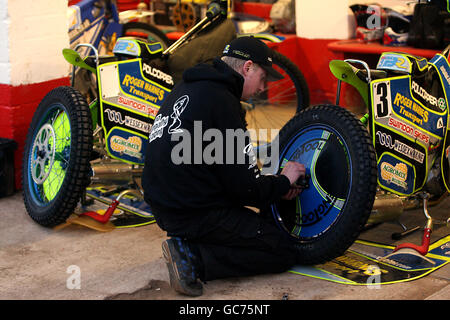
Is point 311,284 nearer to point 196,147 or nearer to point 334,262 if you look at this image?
point 334,262

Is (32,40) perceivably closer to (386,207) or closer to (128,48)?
(128,48)

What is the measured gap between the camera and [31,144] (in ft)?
15.2

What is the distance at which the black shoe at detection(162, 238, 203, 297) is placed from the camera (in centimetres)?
332

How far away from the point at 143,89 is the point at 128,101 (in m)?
0.14

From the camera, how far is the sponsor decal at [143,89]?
448 cm

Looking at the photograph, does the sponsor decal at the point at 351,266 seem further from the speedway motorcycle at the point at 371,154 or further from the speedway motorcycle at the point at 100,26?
the speedway motorcycle at the point at 100,26

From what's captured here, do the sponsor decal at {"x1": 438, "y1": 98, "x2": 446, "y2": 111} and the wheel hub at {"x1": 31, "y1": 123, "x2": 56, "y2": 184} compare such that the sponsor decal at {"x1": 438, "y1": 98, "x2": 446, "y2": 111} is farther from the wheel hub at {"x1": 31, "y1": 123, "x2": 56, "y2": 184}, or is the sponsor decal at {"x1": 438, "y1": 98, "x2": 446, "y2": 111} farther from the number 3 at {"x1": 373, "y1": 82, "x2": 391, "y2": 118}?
the wheel hub at {"x1": 31, "y1": 123, "x2": 56, "y2": 184}

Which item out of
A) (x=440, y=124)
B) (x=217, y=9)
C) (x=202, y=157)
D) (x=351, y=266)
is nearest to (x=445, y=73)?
(x=440, y=124)

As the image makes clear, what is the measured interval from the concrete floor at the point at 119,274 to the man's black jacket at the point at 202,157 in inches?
14.8

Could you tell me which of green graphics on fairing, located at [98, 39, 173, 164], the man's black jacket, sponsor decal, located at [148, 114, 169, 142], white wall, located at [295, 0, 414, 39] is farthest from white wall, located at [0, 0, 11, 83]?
white wall, located at [295, 0, 414, 39]

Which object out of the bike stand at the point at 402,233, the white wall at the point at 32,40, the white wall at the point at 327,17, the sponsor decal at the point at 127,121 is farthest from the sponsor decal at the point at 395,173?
the white wall at the point at 327,17

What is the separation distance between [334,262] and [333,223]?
278 millimetres

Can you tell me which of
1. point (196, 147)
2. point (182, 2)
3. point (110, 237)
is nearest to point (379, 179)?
point (196, 147)

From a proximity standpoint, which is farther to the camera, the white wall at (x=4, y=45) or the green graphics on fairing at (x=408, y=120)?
the white wall at (x=4, y=45)
